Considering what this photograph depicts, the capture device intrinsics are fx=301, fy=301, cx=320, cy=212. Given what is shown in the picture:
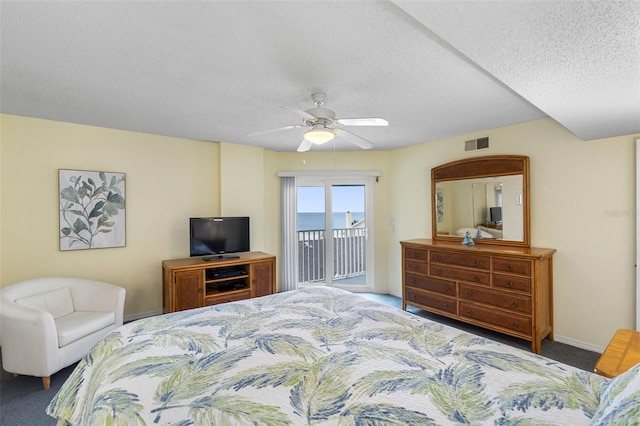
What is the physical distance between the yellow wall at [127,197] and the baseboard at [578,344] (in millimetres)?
4578

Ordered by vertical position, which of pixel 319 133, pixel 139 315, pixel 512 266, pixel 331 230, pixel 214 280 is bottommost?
pixel 139 315

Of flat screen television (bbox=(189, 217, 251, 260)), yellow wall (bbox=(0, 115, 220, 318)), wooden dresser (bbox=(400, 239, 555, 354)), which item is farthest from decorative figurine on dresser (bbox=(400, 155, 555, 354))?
yellow wall (bbox=(0, 115, 220, 318))

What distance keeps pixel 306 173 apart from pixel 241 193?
1125 millimetres

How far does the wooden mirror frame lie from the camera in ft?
→ 11.3

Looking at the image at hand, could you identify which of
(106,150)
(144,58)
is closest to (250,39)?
(144,58)

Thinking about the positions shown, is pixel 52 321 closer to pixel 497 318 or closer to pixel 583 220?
pixel 497 318

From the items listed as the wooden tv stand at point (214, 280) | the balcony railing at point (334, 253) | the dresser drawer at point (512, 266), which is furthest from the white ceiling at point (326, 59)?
the balcony railing at point (334, 253)

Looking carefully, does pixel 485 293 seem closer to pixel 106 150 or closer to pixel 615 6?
pixel 615 6

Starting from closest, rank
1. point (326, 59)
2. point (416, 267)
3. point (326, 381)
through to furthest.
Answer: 1. point (326, 381)
2. point (326, 59)
3. point (416, 267)

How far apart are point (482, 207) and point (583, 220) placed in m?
1.01

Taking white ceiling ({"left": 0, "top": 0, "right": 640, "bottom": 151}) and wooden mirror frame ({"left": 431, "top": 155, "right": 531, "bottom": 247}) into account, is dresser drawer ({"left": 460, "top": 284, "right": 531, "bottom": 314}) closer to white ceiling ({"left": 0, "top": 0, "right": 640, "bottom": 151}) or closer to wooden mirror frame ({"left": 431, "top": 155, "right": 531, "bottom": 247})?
wooden mirror frame ({"left": 431, "top": 155, "right": 531, "bottom": 247})

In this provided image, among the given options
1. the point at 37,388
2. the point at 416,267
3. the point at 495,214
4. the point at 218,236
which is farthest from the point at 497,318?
the point at 37,388

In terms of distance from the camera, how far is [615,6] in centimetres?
114

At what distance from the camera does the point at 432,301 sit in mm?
3848
